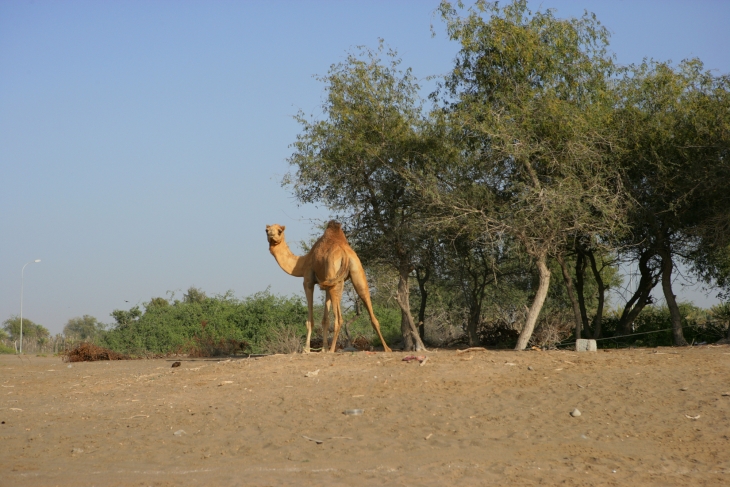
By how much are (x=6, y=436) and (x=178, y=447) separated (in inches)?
101

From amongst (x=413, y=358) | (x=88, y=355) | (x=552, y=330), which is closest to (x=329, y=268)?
(x=413, y=358)

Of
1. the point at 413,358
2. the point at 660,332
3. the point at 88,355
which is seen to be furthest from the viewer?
the point at 88,355

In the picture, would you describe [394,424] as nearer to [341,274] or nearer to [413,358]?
[413,358]

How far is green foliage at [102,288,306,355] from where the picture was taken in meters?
26.6

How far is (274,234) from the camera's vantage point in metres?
16.3

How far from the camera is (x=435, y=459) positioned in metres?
8.52

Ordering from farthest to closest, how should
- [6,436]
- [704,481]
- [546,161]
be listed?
1. [546,161]
2. [6,436]
3. [704,481]

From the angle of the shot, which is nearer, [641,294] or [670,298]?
[670,298]

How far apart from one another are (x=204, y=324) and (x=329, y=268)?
44.3 ft

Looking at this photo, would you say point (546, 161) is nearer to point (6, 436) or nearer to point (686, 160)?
point (686, 160)

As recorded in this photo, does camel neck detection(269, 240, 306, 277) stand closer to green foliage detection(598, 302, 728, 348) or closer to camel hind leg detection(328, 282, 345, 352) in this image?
camel hind leg detection(328, 282, 345, 352)

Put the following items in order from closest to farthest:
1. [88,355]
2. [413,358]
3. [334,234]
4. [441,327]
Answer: [413,358] → [334,234] → [88,355] → [441,327]

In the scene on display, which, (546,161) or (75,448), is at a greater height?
(546,161)

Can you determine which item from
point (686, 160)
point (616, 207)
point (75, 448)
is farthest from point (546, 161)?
point (75, 448)
